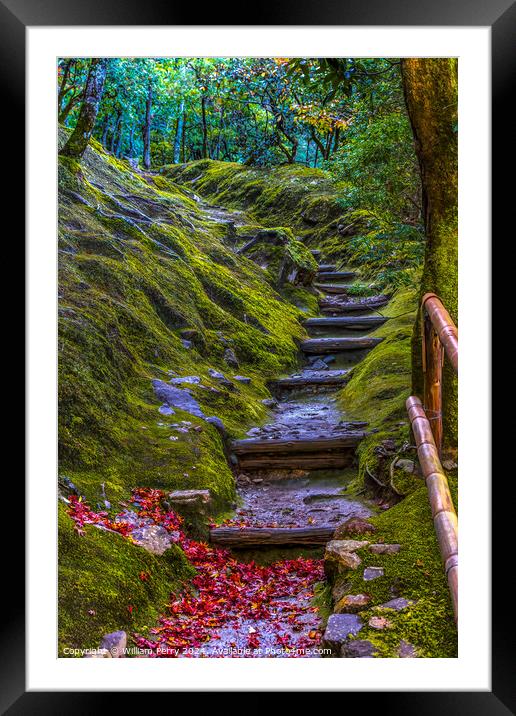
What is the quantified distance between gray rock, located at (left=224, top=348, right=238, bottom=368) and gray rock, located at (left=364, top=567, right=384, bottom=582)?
179 inches

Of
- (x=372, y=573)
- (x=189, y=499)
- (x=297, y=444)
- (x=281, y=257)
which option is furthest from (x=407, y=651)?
(x=281, y=257)

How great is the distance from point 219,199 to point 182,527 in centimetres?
1242

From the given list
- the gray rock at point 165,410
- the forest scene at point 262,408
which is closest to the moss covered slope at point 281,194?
the forest scene at point 262,408

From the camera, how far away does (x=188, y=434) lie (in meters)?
5.41

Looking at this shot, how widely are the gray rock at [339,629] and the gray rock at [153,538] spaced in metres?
1.32

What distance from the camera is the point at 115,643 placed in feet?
9.70

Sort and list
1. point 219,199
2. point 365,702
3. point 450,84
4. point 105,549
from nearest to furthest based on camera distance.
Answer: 1. point 365,702
2. point 105,549
3. point 450,84
4. point 219,199

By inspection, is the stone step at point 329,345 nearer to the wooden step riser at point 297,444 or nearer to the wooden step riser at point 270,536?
the wooden step riser at point 297,444

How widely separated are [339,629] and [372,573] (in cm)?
43

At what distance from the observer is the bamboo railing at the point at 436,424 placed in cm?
297
